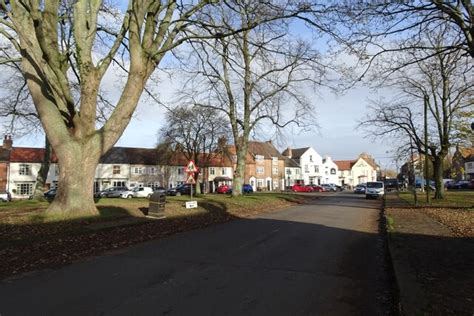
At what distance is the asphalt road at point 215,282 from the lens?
226 inches

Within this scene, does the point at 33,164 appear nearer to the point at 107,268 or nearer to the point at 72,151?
the point at 72,151

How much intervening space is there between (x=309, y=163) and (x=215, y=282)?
10403cm

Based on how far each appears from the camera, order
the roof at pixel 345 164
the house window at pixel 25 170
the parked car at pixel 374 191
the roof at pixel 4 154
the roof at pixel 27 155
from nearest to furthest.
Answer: the parked car at pixel 374 191
the roof at pixel 4 154
the house window at pixel 25 170
the roof at pixel 27 155
the roof at pixel 345 164

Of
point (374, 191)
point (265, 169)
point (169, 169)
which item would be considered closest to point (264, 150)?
point (265, 169)

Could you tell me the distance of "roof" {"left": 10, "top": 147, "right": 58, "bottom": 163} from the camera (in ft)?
219

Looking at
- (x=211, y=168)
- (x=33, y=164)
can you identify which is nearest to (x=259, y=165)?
(x=211, y=168)

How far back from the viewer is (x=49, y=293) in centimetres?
648

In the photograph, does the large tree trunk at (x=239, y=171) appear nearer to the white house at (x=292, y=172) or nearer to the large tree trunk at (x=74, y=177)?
the large tree trunk at (x=74, y=177)

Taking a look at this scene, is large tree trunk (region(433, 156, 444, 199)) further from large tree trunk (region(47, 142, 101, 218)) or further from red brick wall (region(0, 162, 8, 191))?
red brick wall (region(0, 162, 8, 191))

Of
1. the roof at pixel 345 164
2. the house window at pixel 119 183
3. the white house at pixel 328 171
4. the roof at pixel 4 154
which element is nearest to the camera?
the roof at pixel 4 154

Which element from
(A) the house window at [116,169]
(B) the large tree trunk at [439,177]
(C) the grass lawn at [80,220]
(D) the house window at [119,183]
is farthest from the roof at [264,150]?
(C) the grass lawn at [80,220]

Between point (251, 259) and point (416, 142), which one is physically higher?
point (416, 142)

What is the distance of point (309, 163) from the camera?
359 feet

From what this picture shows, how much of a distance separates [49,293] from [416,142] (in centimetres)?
3647
